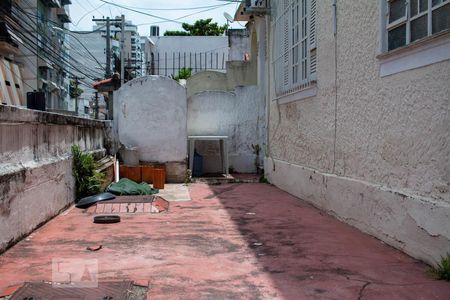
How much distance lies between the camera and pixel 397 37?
17.5ft

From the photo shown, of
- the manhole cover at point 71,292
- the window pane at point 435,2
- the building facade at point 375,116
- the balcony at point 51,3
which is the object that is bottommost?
the manhole cover at point 71,292

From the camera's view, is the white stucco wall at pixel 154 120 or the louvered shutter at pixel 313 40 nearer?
the louvered shutter at pixel 313 40

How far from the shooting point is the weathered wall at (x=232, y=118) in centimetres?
1415

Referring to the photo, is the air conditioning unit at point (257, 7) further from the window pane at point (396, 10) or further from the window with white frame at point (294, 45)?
the window pane at point (396, 10)

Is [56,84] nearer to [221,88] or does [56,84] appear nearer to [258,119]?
[221,88]

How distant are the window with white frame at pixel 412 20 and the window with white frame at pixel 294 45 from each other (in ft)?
9.23

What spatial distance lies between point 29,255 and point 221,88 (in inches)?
547

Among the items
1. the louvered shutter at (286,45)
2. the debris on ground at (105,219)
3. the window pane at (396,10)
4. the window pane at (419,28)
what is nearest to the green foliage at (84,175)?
the debris on ground at (105,219)

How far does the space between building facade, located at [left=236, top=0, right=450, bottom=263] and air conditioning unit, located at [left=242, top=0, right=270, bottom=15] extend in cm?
203

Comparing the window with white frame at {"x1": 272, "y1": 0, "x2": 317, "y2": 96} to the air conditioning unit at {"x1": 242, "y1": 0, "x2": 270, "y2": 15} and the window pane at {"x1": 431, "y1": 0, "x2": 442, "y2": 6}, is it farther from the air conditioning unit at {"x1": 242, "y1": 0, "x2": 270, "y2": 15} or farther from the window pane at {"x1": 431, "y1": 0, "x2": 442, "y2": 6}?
the window pane at {"x1": 431, "y1": 0, "x2": 442, "y2": 6}

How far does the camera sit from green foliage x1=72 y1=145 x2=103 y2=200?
8.46 metres

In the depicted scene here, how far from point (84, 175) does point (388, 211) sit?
5594 millimetres

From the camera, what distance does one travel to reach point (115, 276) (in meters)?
4.21

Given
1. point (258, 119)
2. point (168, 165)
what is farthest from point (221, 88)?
point (168, 165)
